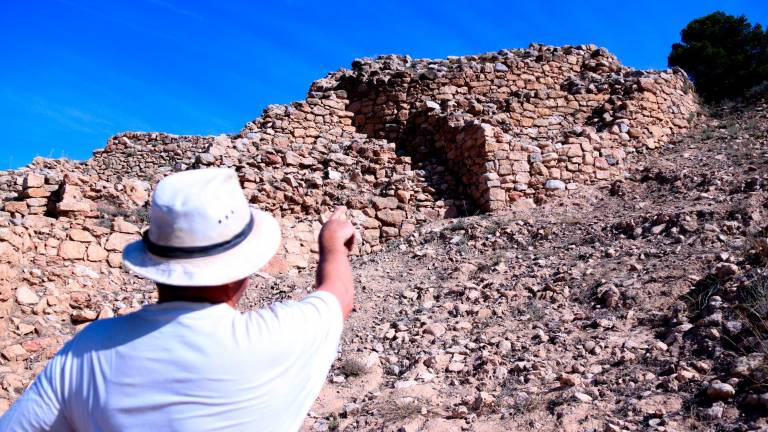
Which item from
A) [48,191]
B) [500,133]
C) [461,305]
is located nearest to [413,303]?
[461,305]

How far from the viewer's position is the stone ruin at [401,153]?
7.56 m

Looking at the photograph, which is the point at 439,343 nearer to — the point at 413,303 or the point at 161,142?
the point at 413,303

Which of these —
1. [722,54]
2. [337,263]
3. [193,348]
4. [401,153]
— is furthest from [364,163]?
[722,54]

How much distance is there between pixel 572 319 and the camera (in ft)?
17.6

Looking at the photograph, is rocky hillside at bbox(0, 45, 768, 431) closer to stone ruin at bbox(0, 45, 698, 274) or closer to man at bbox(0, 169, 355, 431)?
stone ruin at bbox(0, 45, 698, 274)

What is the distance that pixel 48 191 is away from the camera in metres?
7.71

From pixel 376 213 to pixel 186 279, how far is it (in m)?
7.36

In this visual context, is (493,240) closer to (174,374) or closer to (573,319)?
(573,319)

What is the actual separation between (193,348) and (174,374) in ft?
0.22

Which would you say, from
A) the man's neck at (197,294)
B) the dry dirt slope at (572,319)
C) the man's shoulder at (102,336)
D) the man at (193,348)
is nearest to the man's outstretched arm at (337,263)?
the man at (193,348)

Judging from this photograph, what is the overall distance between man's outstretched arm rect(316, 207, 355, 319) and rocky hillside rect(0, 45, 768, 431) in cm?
270

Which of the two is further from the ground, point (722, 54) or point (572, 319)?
point (722, 54)

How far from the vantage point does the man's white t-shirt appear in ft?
4.51

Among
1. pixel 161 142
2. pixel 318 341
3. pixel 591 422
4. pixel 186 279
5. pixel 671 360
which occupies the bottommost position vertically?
pixel 591 422
